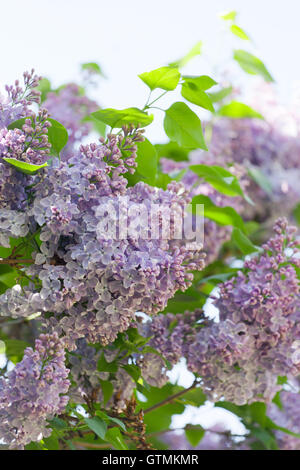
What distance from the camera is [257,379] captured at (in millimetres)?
889

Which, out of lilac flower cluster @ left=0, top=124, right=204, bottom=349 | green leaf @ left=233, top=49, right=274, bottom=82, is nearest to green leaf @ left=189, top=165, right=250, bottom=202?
green leaf @ left=233, top=49, right=274, bottom=82

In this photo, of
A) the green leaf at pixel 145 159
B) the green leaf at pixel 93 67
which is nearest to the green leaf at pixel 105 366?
the green leaf at pixel 145 159

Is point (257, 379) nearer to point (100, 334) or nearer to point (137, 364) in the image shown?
point (137, 364)

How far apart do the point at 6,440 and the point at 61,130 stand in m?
0.36

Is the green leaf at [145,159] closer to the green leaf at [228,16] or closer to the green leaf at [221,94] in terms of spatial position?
the green leaf at [228,16]

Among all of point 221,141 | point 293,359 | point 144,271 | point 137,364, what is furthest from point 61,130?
point 221,141

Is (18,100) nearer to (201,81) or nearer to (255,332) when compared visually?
(201,81)

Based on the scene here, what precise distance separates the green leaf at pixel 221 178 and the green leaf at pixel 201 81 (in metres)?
0.20

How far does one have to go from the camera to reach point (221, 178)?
3.17 feet

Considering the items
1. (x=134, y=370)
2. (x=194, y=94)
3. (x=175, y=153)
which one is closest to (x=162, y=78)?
(x=194, y=94)

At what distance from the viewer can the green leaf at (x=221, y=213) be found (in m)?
1.04

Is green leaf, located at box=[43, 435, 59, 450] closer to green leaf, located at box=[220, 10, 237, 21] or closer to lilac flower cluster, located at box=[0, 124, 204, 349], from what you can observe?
lilac flower cluster, located at box=[0, 124, 204, 349]

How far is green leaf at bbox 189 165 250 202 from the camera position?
3.16ft

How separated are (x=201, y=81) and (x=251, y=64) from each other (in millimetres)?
205
